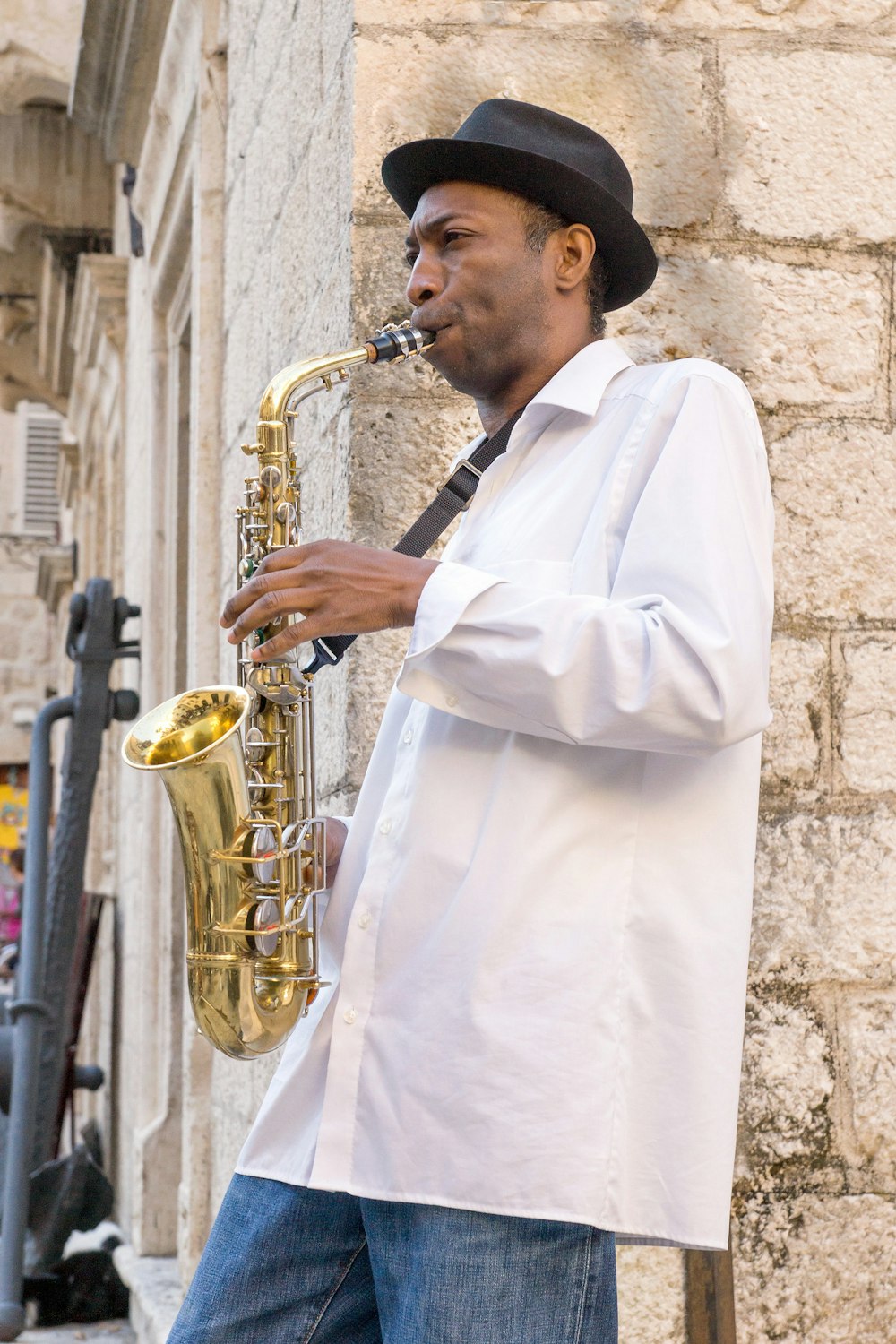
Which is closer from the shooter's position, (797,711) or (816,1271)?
(816,1271)

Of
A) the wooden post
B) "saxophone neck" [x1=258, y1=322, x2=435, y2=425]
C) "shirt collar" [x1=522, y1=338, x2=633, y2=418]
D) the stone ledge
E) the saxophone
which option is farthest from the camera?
the stone ledge

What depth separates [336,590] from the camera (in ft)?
5.23

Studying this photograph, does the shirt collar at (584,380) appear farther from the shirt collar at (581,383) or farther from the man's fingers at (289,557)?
the man's fingers at (289,557)

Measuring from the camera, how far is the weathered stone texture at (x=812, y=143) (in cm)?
275

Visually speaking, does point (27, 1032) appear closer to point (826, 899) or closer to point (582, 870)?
point (826, 899)

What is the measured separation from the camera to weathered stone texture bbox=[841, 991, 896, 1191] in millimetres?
2545

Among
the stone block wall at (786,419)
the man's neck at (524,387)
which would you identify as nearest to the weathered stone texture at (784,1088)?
the stone block wall at (786,419)

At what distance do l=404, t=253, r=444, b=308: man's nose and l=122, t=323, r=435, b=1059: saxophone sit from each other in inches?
1.7

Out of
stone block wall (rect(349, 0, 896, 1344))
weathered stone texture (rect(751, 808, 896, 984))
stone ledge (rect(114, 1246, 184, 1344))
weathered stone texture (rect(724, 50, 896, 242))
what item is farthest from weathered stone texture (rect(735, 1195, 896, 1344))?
stone ledge (rect(114, 1246, 184, 1344))

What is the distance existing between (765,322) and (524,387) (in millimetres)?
945

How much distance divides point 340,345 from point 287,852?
1.12 m

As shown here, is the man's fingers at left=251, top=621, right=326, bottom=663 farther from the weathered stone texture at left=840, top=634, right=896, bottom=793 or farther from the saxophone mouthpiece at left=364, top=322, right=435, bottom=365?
the weathered stone texture at left=840, top=634, right=896, bottom=793

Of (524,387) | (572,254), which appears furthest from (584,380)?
(572,254)

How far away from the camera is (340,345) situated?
2744mm
